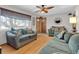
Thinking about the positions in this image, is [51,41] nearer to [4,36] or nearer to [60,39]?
[60,39]

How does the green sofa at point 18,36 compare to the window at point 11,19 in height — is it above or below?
below

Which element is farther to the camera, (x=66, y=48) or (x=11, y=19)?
(x=66, y=48)

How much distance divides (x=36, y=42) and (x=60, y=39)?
607mm

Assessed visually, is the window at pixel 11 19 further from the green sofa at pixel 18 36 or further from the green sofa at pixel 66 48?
the green sofa at pixel 66 48

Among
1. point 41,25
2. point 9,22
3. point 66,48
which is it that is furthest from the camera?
point 66,48

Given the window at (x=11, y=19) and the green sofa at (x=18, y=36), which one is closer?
the window at (x=11, y=19)

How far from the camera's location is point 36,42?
154 cm

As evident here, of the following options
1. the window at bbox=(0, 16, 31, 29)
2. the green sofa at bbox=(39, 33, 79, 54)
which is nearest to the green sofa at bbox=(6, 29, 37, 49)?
the window at bbox=(0, 16, 31, 29)

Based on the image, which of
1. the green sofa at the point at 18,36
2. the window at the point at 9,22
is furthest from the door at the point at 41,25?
the window at the point at 9,22

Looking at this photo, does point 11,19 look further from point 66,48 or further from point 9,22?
point 66,48

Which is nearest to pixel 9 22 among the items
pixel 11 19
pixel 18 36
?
pixel 11 19
